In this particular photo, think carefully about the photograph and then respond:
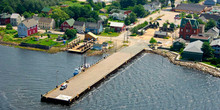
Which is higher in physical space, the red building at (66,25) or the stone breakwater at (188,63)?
the red building at (66,25)

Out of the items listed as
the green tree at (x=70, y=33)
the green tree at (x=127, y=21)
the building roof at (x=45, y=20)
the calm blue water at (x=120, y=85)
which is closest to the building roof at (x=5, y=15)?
the building roof at (x=45, y=20)

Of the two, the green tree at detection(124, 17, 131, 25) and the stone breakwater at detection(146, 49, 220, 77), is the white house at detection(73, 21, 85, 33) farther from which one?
the stone breakwater at detection(146, 49, 220, 77)

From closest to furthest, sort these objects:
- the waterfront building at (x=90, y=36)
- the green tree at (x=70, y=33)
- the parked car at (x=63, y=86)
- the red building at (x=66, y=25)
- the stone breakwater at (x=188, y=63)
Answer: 1. the parked car at (x=63, y=86)
2. the stone breakwater at (x=188, y=63)
3. the waterfront building at (x=90, y=36)
4. the green tree at (x=70, y=33)
5. the red building at (x=66, y=25)

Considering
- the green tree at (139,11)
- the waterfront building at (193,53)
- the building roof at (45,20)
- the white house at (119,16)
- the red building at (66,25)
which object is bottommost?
the waterfront building at (193,53)

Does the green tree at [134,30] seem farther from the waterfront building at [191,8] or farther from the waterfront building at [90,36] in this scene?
the waterfront building at [191,8]

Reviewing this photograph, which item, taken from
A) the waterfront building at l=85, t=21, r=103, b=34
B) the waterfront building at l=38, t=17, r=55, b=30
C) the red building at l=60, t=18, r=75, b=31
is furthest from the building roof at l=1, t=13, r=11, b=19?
the waterfront building at l=85, t=21, r=103, b=34

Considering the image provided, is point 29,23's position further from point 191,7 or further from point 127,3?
point 191,7

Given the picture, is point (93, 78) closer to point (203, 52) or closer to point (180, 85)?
Answer: point (180, 85)
